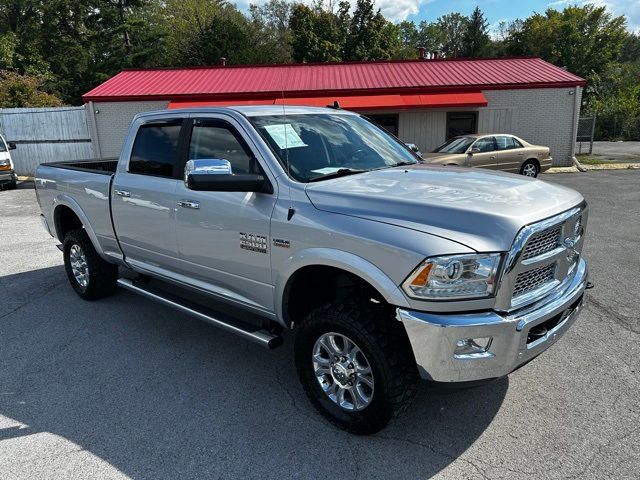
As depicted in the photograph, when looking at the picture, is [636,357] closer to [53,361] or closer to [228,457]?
[228,457]

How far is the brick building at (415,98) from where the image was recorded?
59.7 ft

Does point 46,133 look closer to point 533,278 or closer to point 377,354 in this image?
point 377,354

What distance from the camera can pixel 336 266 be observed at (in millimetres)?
2797

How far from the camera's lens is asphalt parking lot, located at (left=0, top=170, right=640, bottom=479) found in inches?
106

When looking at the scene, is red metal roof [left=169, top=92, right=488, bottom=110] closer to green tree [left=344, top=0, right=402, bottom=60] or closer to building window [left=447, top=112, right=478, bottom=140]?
building window [left=447, top=112, right=478, bottom=140]

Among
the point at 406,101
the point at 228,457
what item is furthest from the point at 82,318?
the point at 406,101

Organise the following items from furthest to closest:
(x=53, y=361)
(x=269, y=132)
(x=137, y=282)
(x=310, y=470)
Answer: (x=137, y=282), (x=53, y=361), (x=269, y=132), (x=310, y=470)

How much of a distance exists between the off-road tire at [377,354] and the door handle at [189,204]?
1320 millimetres

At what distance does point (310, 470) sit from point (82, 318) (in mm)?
3316

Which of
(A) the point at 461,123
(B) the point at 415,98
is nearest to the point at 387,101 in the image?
(B) the point at 415,98

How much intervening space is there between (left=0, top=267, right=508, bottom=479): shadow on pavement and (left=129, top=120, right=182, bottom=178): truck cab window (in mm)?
1518

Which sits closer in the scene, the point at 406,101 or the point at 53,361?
the point at 53,361

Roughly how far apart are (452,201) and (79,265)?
4392 millimetres

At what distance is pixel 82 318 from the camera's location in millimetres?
4945
